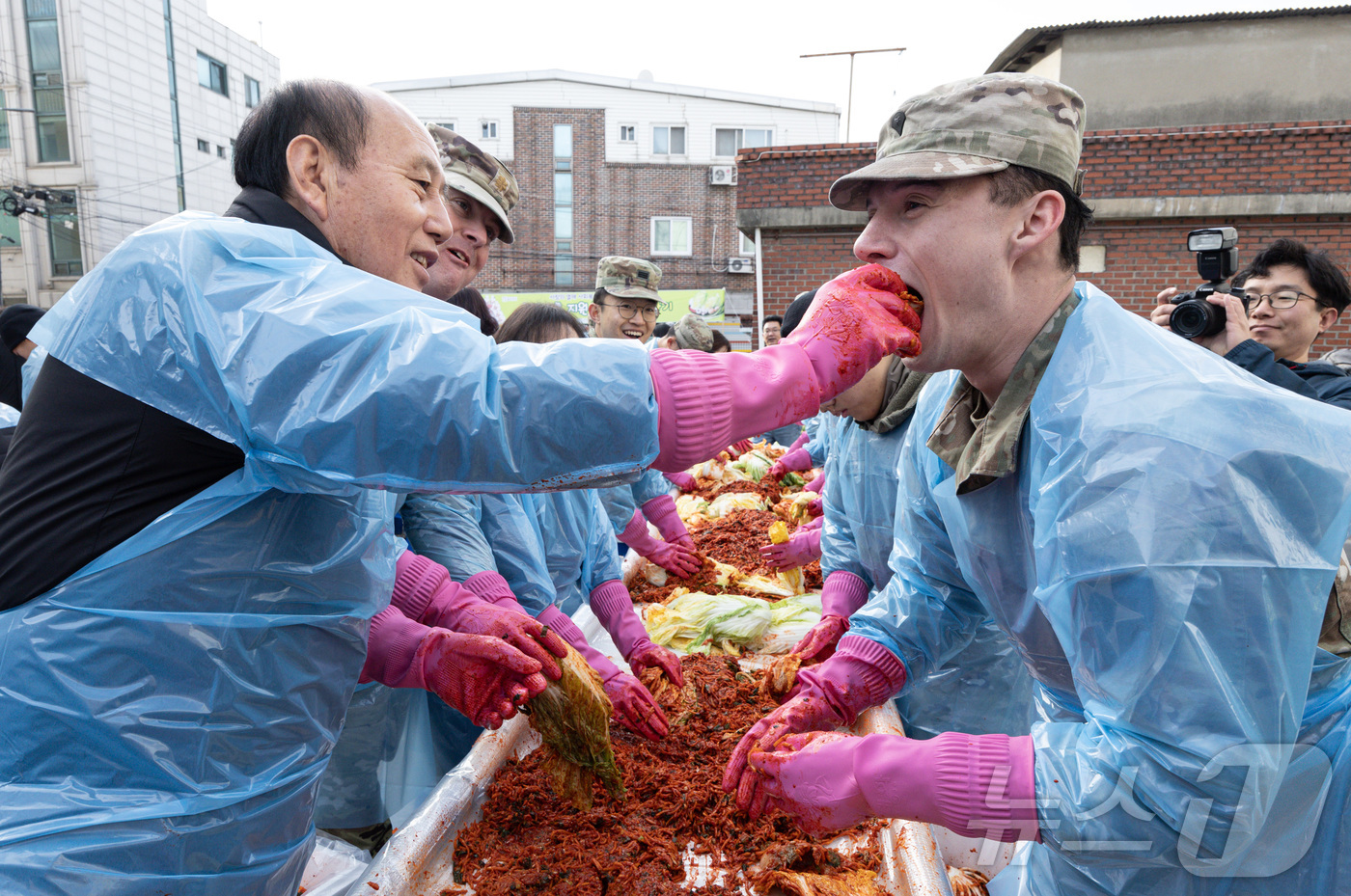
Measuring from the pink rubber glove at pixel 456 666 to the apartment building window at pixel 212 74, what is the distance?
124 ft

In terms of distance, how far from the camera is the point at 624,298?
5824mm

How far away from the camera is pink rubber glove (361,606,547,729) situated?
1.78 meters

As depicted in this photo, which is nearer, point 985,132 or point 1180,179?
point 985,132

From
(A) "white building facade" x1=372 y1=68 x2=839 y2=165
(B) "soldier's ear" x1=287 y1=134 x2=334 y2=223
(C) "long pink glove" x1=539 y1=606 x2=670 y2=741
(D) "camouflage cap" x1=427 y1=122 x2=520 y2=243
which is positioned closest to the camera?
(C) "long pink glove" x1=539 y1=606 x2=670 y2=741

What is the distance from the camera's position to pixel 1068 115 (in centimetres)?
159

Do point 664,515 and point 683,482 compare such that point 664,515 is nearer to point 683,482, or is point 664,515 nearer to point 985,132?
point 683,482

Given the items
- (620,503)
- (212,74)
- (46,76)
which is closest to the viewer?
(620,503)

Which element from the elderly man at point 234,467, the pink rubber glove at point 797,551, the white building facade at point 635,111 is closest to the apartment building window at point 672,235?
the white building facade at point 635,111

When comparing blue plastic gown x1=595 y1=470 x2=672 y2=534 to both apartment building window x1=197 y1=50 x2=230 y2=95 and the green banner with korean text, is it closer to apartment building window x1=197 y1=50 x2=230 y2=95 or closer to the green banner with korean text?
the green banner with korean text

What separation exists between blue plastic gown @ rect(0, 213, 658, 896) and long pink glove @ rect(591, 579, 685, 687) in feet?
4.75

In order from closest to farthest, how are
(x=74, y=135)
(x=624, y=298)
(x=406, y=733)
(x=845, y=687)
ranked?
(x=845, y=687)
(x=406, y=733)
(x=624, y=298)
(x=74, y=135)

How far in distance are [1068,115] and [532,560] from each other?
2188 millimetres

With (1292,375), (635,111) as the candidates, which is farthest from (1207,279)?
(635,111)

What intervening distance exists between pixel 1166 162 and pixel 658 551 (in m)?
11.8
